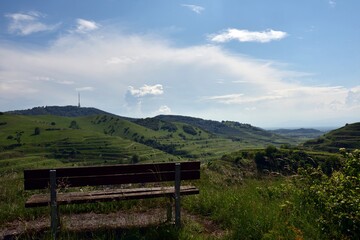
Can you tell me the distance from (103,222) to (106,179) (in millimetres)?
1198

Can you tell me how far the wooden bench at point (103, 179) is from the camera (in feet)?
20.5

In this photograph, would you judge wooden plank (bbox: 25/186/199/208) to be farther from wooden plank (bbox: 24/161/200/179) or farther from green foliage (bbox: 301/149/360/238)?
green foliage (bbox: 301/149/360/238)

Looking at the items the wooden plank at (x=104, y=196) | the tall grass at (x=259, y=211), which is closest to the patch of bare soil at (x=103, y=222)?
the tall grass at (x=259, y=211)

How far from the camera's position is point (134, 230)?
6340 mm

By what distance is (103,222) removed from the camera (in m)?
7.19

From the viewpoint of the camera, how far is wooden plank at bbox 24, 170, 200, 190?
248 inches

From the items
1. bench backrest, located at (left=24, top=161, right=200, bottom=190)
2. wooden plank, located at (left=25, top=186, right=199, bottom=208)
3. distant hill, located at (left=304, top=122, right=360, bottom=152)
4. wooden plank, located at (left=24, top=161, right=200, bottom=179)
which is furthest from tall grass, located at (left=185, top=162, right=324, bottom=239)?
distant hill, located at (left=304, top=122, right=360, bottom=152)

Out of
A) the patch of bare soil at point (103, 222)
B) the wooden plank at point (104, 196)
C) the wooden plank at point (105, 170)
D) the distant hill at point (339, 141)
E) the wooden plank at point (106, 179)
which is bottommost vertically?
the distant hill at point (339, 141)

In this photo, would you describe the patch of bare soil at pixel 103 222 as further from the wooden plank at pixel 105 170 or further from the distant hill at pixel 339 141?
the distant hill at pixel 339 141

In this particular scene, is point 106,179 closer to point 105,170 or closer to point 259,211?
point 105,170

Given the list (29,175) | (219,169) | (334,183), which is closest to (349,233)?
(334,183)

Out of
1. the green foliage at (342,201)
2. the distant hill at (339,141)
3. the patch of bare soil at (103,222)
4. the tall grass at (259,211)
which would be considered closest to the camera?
the green foliage at (342,201)

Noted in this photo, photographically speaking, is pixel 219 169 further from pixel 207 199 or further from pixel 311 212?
pixel 311 212

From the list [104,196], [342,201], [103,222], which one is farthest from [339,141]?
[342,201]
